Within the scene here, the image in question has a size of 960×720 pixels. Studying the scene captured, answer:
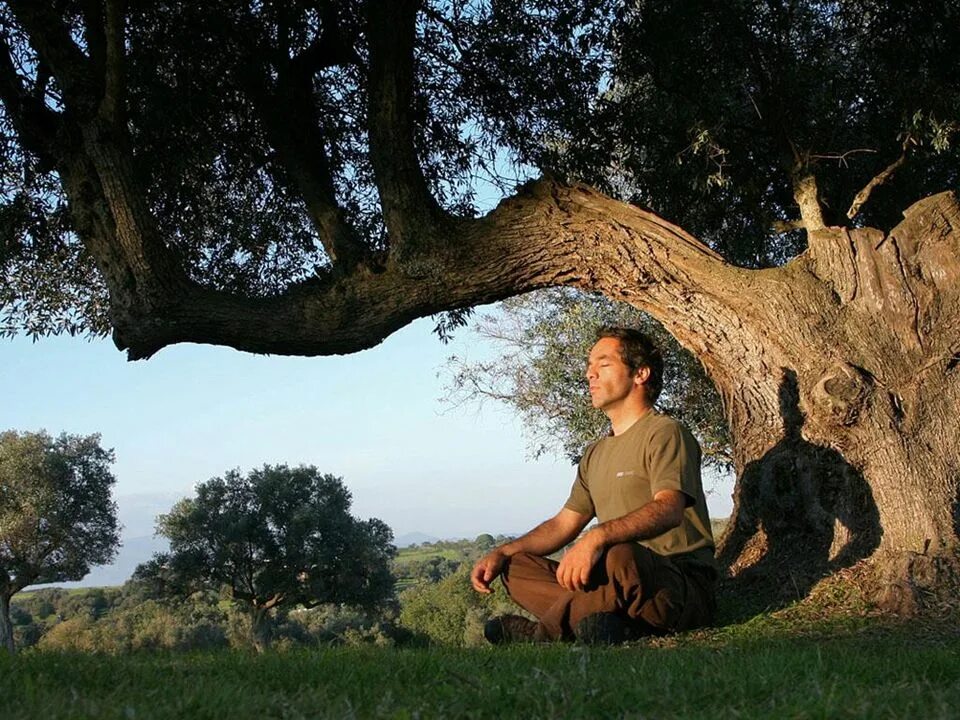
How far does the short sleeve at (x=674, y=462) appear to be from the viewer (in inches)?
269

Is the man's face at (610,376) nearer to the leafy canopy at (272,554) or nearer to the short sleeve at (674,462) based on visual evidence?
the short sleeve at (674,462)

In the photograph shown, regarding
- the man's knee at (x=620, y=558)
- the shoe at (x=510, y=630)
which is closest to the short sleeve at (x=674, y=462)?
the man's knee at (x=620, y=558)

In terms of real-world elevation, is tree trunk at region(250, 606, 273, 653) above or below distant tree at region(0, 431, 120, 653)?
below

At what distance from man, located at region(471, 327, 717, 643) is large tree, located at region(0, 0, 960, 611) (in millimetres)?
2238

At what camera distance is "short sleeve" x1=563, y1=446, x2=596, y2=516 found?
A: 7730 mm

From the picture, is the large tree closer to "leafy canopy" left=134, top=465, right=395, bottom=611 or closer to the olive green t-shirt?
the olive green t-shirt

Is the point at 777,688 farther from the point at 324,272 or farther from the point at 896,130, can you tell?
the point at 896,130

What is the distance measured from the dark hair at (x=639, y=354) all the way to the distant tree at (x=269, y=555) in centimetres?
3352

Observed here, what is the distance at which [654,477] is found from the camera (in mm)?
6898

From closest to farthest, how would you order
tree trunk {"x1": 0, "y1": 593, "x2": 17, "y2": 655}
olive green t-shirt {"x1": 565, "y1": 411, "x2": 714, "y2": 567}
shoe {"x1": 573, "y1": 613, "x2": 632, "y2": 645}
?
1. shoe {"x1": 573, "y1": 613, "x2": 632, "y2": 645}
2. olive green t-shirt {"x1": 565, "y1": 411, "x2": 714, "y2": 567}
3. tree trunk {"x1": 0, "y1": 593, "x2": 17, "y2": 655}

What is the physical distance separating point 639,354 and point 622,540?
1.47m

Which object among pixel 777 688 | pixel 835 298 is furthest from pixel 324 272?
pixel 777 688

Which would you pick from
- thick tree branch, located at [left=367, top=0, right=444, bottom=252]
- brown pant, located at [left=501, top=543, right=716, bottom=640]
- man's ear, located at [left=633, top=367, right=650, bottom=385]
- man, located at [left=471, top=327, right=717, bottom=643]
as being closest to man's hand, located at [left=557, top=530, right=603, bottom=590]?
man, located at [left=471, top=327, right=717, bottom=643]

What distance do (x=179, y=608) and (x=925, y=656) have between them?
127ft
